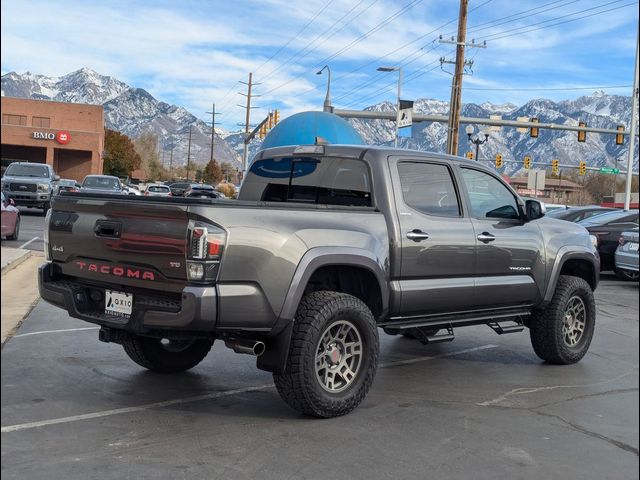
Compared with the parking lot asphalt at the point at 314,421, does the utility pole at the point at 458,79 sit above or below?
above

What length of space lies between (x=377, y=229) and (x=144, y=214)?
180 cm

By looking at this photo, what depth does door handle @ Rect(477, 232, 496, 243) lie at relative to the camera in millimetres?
6082

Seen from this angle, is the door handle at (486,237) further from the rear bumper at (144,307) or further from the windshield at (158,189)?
the windshield at (158,189)

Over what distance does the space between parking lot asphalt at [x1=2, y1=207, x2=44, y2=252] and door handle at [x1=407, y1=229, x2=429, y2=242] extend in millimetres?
8861

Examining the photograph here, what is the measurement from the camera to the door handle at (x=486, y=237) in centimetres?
608

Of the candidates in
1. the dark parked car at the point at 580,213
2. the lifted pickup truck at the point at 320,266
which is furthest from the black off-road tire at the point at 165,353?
the dark parked car at the point at 580,213

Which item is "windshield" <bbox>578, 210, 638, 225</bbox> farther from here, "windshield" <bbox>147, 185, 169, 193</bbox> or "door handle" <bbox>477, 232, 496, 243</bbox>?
"windshield" <bbox>147, 185, 169, 193</bbox>

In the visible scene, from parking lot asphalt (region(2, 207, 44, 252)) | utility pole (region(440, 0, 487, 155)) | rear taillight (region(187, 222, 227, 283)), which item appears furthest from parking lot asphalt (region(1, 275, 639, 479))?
utility pole (region(440, 0, 487, 155))

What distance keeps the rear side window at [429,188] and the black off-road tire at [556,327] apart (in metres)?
1.59

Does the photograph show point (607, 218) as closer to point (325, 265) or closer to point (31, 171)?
point (325, 265)

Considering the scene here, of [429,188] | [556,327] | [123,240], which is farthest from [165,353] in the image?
[556,327]

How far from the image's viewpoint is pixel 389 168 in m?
5.69

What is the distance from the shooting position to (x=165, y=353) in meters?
6.05

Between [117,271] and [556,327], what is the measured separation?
4303 mm
